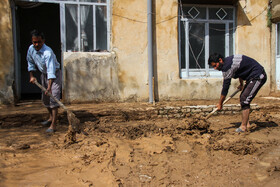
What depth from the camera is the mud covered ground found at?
305 centimetres

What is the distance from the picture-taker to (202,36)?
7926mm

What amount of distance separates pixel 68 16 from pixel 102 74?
186 cm

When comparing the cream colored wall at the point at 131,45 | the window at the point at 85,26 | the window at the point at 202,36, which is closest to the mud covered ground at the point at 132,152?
the cream colored wall at the point at 131,45

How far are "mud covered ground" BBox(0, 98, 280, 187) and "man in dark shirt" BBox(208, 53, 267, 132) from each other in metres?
0.65

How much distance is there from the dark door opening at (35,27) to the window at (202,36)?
4963 mm

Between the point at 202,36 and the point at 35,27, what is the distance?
631 cm

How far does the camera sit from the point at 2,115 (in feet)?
16.7

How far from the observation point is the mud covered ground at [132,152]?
3.05 meters

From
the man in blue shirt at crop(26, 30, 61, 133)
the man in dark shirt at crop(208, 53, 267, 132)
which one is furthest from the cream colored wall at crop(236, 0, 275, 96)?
the man in blue shirt at crop(26, 30, 61, 133)

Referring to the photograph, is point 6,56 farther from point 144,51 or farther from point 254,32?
point 254,32

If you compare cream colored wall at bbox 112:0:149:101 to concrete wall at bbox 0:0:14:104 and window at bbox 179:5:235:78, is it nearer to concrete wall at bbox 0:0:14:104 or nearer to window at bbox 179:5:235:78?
window at bbox 179:5:235:78

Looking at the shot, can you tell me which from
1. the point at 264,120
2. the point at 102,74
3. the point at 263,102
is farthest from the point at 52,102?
the point at 263,102

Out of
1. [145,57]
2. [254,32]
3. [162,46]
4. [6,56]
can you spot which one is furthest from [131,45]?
[254,32]

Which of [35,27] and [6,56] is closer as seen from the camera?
[6,56]
